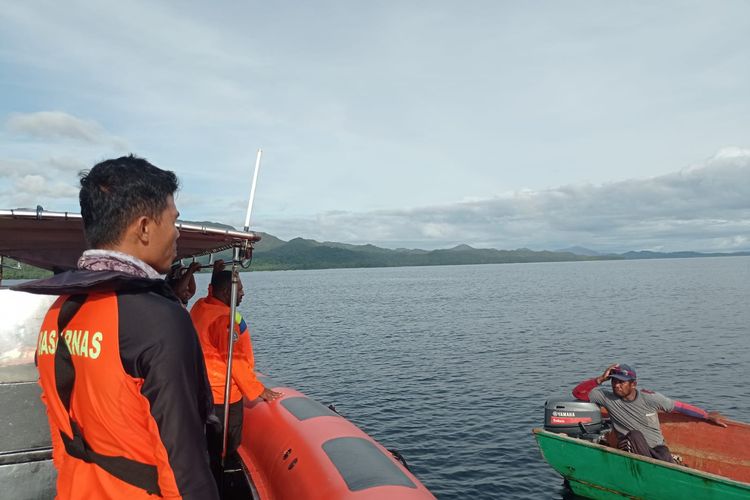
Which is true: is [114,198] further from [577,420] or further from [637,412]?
[577,420]

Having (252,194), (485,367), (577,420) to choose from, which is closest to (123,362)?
(252,194)

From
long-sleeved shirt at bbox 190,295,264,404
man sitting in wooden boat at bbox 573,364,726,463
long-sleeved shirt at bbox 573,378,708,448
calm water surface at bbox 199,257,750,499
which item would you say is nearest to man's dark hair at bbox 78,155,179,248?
long-sleeved shirt at bbox 190,295,264,404

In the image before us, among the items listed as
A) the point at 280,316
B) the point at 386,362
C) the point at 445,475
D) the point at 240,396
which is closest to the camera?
the point at 240,396

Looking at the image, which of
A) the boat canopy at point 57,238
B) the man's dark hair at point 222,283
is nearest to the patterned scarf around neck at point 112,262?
the boat canopy at point 57,238

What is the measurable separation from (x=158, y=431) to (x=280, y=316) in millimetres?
47976

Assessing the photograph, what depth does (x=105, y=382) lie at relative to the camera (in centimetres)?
171

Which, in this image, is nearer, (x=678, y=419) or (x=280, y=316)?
(x=678, y=419)

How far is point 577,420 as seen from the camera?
951cm

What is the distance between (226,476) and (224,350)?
1.95 metres

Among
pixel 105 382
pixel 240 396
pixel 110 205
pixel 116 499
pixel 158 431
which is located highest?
pixel 110 205

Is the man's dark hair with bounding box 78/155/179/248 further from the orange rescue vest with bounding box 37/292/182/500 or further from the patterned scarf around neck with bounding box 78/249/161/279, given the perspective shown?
the orange rescue vest with bounding box 37/292/182/500

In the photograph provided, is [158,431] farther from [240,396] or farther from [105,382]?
[240,396]

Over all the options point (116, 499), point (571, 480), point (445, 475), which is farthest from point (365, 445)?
point (445, 475)

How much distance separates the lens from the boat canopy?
3.64m
